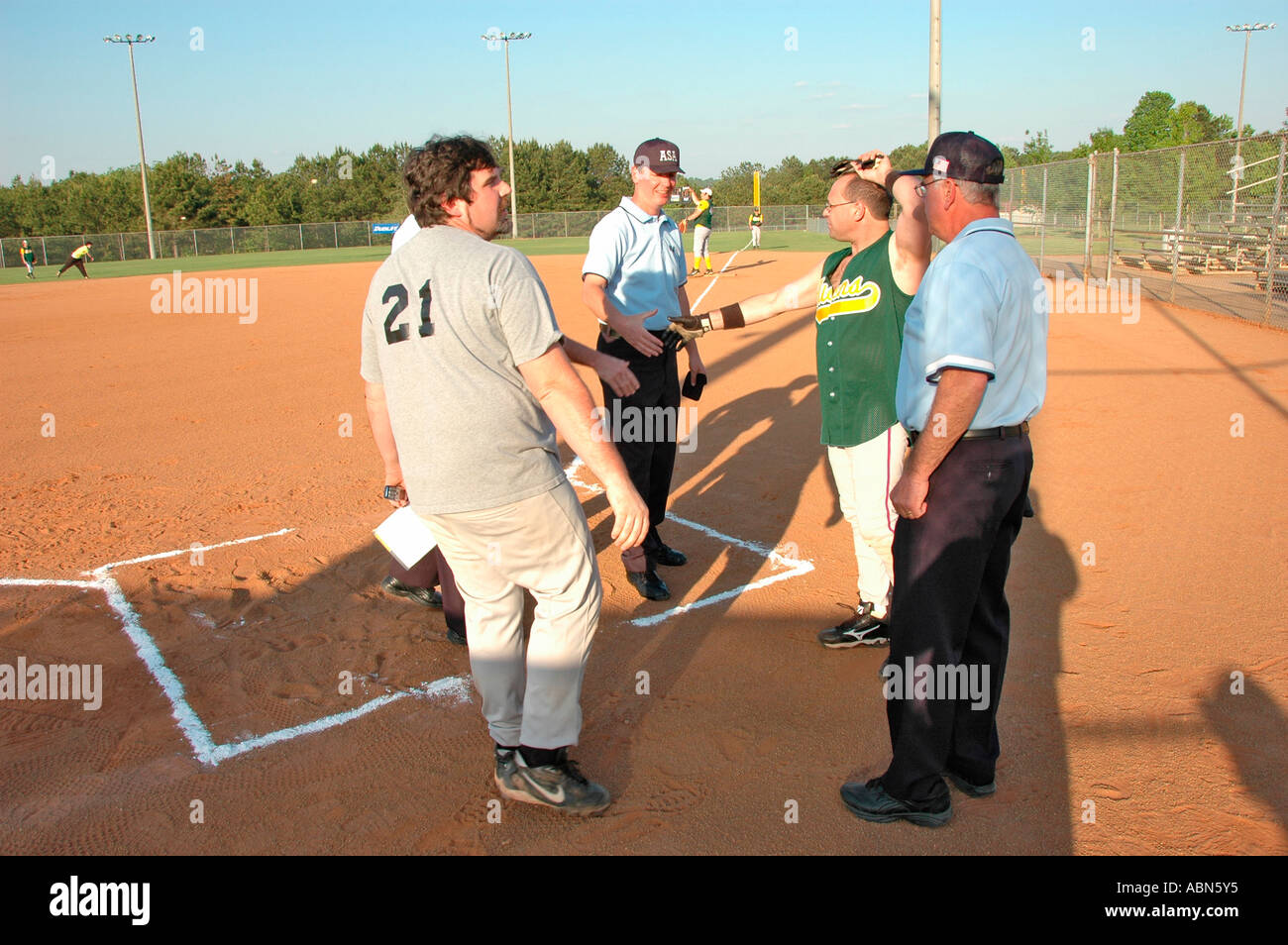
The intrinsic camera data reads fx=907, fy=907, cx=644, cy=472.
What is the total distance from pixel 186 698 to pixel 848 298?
3558 millimetres

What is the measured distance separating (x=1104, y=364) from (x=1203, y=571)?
6992 millimetres

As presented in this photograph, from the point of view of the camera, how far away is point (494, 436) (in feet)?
9.62

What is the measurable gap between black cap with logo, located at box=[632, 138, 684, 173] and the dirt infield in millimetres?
2411

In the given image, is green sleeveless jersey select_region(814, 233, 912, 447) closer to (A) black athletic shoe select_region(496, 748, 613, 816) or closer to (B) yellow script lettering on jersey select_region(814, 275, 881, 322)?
(B) yellow script lettering on jersey select_region(814, 275, 881, 322)

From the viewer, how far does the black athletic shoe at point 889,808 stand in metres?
3.21

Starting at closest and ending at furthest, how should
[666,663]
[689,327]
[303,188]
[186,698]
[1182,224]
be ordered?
[186,698], [666,663], [689,327], [1182,224], [303,188]

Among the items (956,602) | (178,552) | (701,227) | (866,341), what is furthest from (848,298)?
(701,227)

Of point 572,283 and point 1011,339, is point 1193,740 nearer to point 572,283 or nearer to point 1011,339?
point 1011,339

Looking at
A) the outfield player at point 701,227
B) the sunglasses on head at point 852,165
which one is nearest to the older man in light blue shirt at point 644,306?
the sunglasses on head at point 852,165

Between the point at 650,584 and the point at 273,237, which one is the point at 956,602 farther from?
the point at 273,237

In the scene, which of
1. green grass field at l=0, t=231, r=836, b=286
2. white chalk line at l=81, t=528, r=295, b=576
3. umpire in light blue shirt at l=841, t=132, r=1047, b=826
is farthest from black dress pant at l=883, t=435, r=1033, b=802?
green grass field at l=0, t=231, r=836, b=286

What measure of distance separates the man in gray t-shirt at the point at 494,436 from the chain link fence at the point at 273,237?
48.8 meters

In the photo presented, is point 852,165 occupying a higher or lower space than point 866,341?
higher
